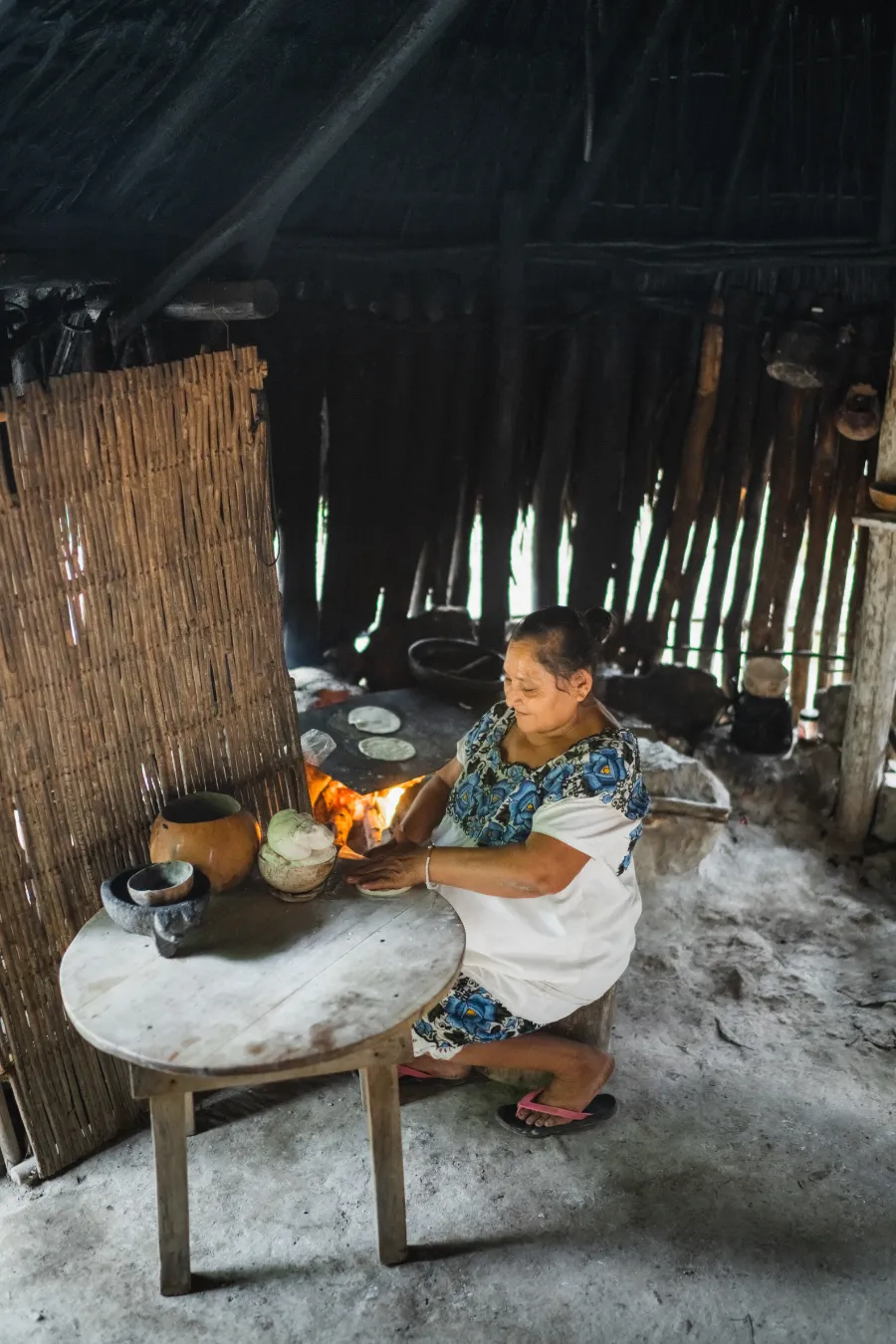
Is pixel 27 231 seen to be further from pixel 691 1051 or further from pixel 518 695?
pixel 691 1051

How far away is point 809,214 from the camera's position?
218 inches

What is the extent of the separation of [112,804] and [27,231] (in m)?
1.67

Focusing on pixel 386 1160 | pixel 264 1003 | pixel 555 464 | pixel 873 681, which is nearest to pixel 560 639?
pixel 264 1003

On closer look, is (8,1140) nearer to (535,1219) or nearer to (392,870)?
(392,870)

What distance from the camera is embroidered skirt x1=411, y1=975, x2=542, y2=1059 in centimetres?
352

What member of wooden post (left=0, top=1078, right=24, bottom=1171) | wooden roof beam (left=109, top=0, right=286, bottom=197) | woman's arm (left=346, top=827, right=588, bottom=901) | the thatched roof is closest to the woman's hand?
woman's arm (left=346, top=827, right=588, bottom=901)

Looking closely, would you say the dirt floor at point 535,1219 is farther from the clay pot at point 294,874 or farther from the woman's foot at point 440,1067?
the clay pot at point 294,874

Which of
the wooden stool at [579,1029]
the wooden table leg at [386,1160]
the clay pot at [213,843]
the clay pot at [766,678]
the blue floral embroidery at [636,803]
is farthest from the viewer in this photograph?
the clay pot at [766,678]

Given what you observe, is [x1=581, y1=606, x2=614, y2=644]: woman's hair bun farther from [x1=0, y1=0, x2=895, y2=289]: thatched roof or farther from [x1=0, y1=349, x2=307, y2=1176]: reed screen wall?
[x1=0, y1=0, x2=895, y2=289]: thatched roof

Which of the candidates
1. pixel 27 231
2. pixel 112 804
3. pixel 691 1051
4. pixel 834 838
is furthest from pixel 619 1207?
pixel 27 231

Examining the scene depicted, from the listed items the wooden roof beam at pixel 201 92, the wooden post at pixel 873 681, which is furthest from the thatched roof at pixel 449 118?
the wooden post at pixel 873 681

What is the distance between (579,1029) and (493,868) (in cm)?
86

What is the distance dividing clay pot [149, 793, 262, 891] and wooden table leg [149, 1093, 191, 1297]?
62cm

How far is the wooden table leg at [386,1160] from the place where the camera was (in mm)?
2998
